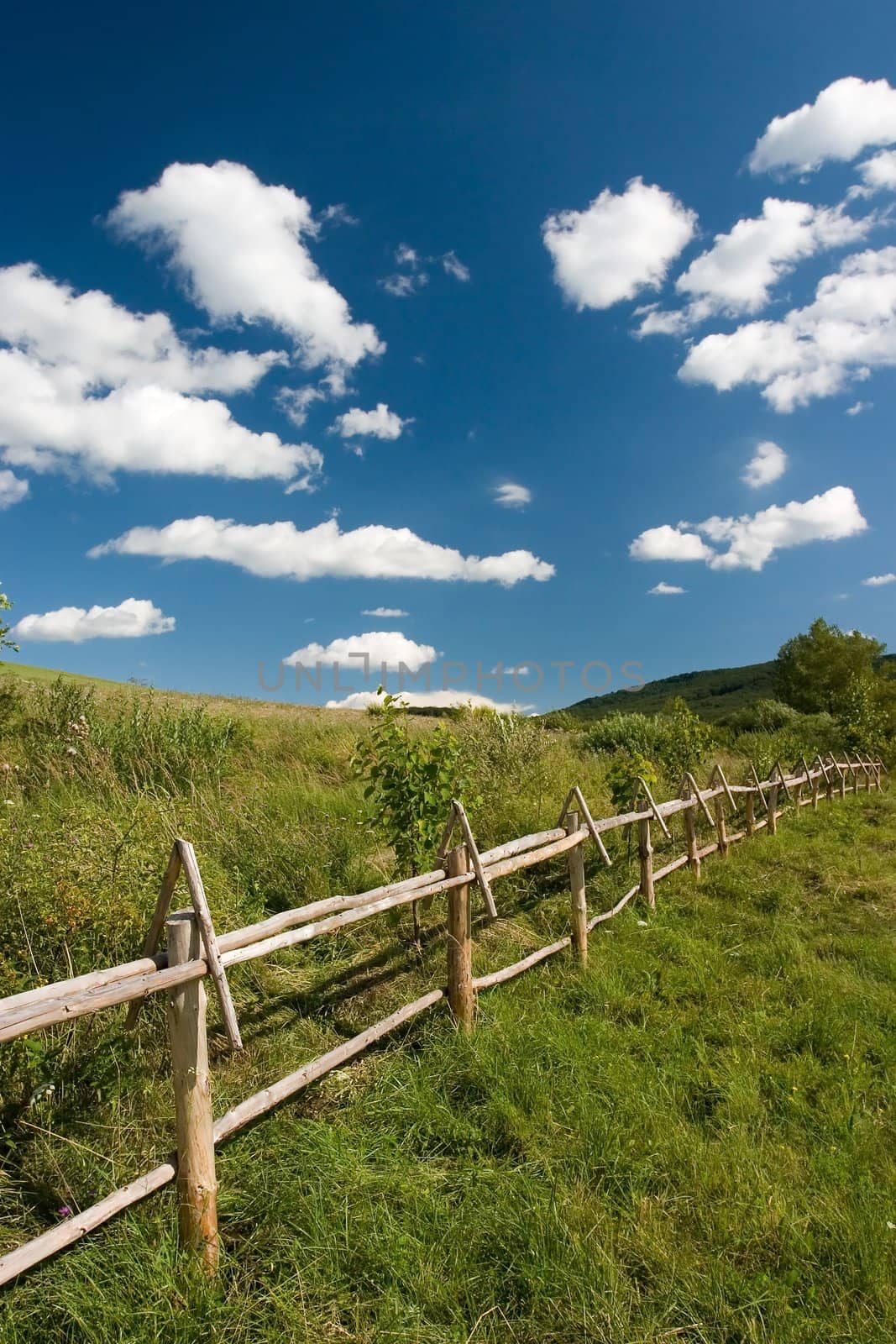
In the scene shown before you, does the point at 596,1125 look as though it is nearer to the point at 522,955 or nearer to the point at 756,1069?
the point at 756,1069

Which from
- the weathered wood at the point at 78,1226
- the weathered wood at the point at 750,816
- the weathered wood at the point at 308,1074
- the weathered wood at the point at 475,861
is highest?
the weathered wood at the point at 475,861

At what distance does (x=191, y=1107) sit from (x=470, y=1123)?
1.41 m

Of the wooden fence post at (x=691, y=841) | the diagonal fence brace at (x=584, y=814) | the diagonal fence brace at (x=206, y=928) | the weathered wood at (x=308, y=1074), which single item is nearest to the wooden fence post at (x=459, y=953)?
the weathered wood at (x=308, y=1074)

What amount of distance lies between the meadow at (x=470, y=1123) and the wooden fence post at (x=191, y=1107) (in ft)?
0.42

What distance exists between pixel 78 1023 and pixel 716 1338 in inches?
122

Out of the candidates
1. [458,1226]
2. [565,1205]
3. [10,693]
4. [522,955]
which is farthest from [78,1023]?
[10,693]

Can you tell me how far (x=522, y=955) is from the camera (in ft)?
17.9

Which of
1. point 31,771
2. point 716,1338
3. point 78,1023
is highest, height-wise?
point 31,771

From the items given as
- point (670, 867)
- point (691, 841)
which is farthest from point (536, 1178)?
point (691, 841)

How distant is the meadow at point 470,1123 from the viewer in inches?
104

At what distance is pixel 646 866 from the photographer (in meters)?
6.82

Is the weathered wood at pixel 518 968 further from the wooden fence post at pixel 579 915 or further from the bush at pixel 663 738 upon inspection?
the bush at pixel 663 738

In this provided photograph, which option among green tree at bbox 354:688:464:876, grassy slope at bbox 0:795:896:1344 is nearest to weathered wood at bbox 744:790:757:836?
grassy slope at bbox 0:795:896:1344

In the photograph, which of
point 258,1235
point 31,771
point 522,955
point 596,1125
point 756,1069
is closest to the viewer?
point 258,1235
